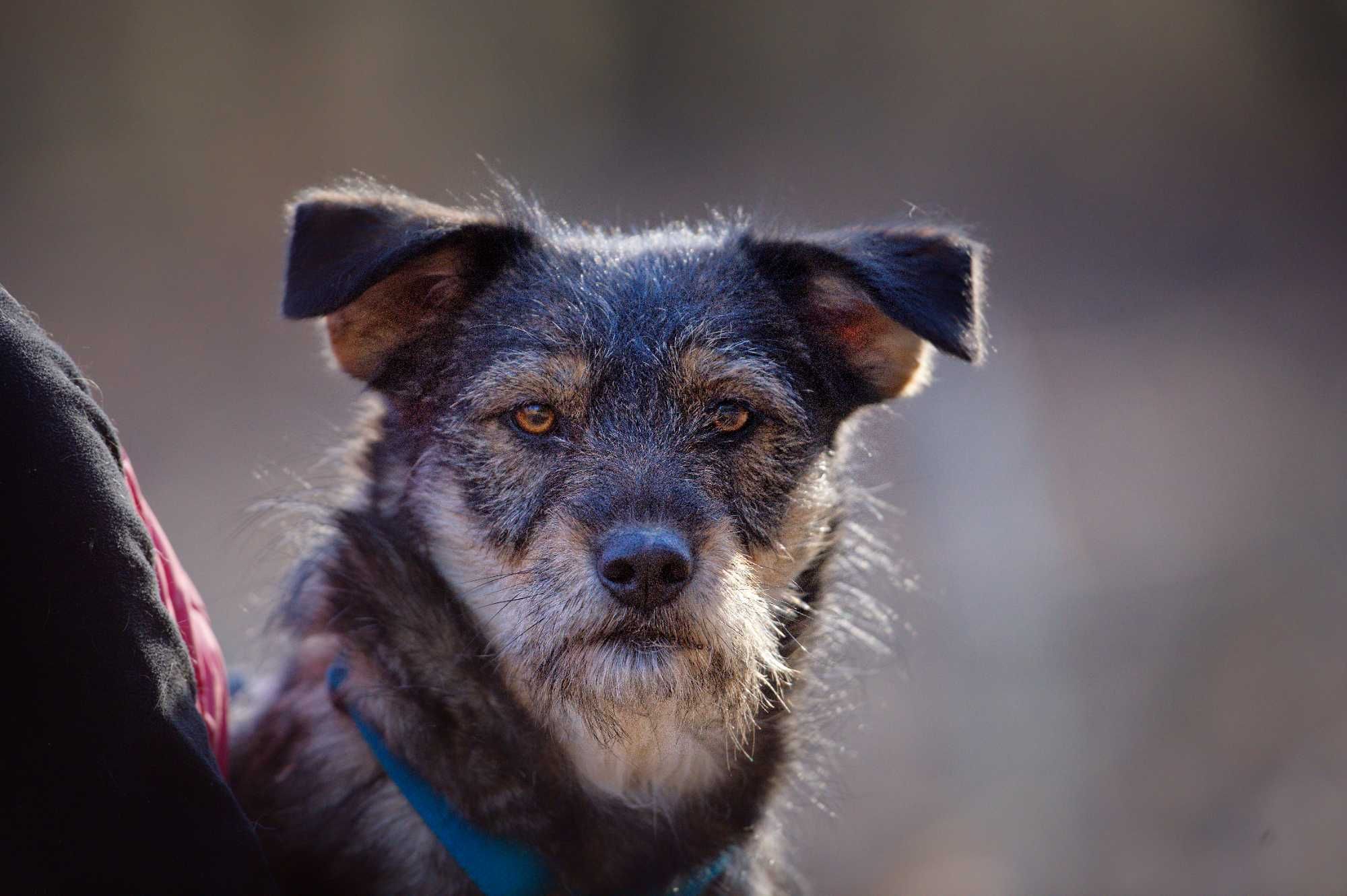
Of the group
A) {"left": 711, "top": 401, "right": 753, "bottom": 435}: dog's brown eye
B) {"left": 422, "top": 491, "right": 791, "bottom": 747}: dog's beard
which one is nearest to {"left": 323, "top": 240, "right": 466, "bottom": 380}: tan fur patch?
{"left": 422, "top": 491, "right": 791, "bottom": 747}: dog's beard

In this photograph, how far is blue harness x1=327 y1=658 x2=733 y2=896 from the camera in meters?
2.36

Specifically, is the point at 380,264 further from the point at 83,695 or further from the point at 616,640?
the point at 83,695

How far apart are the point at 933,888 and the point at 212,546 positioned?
14.6ft

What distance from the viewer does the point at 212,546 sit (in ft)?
23.5

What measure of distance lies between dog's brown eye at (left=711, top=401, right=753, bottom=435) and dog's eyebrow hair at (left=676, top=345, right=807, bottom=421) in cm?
3

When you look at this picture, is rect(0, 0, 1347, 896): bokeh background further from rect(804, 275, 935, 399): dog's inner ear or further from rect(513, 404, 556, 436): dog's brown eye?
rect(513, 404, 556, 436): dog's brown eye

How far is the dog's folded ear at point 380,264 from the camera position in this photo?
8.05 ft

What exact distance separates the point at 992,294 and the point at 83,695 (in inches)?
324

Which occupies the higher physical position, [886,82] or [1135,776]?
[886,82]

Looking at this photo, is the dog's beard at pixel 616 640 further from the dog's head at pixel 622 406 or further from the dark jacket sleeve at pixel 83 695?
the dark jacket sleeve at pixel 83 695

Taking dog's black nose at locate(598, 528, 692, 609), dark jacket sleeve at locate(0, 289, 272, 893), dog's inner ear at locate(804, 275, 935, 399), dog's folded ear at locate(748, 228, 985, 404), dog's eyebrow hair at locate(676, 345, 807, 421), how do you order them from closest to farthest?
1. dark jacket sleeve at locate(0, 289, 272, 893)
2. dog's black nose at locate(598, 528, 692, 609)
3. dog's folded ear at locate(748, 228, 985, 404)
4. dog's eyebrow hair at locate(676, 345, 807, 421)
5. dog's inner ear at locate(804, 275, 935, 399)

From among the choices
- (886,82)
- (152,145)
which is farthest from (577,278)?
(886,82)

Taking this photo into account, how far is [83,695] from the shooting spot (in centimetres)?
172

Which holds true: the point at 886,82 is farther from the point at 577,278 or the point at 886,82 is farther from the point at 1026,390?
the point at 577,278
